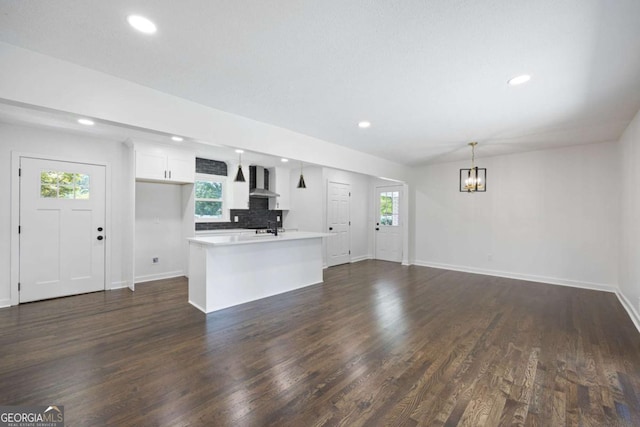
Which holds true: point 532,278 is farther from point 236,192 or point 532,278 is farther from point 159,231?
point 159,231

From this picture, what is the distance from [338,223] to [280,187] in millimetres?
1738

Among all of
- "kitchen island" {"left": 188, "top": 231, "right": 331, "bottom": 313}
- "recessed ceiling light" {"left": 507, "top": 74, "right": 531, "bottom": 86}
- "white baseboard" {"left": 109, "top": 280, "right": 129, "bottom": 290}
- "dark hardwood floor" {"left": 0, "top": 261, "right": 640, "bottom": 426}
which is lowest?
"dark hardwood floor" {"left": 0, "top": 261, "right": 640, "bottom": 426}

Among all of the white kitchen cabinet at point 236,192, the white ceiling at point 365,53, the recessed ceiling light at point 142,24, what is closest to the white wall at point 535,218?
the white ceiling at point 365,53

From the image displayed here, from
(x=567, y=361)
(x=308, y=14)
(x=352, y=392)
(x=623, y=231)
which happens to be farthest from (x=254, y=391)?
(x=623, y=231)

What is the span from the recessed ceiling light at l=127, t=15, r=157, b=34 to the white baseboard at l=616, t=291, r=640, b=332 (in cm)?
554

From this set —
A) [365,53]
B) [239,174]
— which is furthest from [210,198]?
[365,53]

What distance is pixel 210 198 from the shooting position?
6066 millimetres

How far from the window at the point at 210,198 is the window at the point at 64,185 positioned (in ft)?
5.92

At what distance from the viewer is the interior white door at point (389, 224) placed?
769 cm

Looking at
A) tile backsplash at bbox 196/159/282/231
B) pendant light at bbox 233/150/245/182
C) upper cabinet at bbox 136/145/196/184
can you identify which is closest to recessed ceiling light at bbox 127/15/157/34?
pendant light at bbox 233/150/245/182

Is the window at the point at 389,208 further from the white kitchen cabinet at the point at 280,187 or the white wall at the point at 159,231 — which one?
the white wall at the point at 159,231

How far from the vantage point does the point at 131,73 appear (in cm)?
246

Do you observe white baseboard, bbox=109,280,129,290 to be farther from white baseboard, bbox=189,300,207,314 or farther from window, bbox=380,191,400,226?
window, bbox=380,191,400,226

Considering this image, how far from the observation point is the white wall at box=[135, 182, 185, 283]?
5266 millimetres
